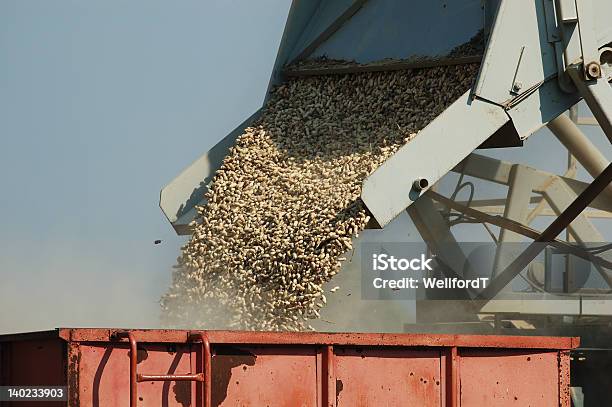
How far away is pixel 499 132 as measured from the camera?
5.21m

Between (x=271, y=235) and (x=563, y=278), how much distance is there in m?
2.41

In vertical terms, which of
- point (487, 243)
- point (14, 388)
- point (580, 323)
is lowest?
point (14, 388)

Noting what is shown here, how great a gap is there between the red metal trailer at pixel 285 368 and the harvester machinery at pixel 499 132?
40.0 inches

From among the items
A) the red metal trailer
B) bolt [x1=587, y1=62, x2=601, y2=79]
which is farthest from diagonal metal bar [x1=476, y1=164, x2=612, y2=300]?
the red metal trailer

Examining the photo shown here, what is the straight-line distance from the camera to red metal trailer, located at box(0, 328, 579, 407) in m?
3.78

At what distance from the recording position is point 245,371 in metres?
3.89

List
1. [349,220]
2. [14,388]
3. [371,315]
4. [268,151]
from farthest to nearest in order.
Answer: [371,315], [268,151], [349,220], [14,388]

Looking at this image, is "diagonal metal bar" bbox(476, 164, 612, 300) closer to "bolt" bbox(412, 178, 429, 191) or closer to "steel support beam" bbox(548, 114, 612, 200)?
"steel support beam" bbox(548, 114, 612, 200)

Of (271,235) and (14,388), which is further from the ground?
(271,235)

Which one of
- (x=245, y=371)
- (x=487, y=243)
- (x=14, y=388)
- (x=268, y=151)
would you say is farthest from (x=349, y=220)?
(x=487, y=243)

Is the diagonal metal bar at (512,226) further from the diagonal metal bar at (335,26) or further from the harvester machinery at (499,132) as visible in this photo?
the diagonal metal bar at (335,26)

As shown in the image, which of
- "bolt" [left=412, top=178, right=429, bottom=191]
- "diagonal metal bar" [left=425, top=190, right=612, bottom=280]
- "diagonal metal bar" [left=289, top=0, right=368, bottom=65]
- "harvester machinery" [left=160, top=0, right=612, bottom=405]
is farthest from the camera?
"diagonal metal bar" [left=425, top=190, right=612, bottom=280]

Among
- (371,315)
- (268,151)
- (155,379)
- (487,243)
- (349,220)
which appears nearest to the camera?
(155,379)

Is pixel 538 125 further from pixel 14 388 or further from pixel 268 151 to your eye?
pixel 14 388
